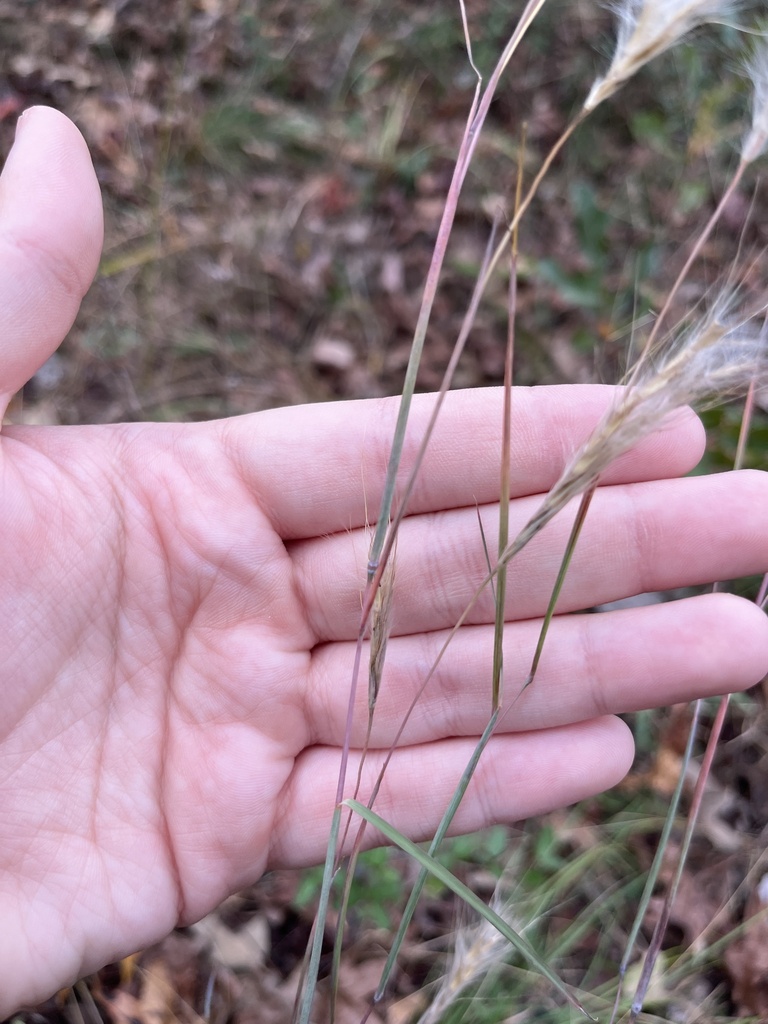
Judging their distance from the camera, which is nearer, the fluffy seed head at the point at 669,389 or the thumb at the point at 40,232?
the fluffy seed head at the point at 669,389

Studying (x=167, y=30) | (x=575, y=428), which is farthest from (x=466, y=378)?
(x=167, y=30)

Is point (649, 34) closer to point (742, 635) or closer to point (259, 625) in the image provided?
point (742, 635)

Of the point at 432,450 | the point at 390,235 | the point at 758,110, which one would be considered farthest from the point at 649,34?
the point at 390,235

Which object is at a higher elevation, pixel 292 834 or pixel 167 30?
pixel 167 30

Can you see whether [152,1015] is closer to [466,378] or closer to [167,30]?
[466,378]

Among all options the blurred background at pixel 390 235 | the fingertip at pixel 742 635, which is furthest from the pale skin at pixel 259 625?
the blurred background at pixel 390 235

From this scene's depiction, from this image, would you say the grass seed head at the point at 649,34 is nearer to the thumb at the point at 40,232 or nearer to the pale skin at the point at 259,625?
the pale skin at the point at 259,625

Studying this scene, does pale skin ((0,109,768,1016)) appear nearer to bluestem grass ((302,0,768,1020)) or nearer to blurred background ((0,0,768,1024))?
bluestem grass ((302,0,768,1020))
